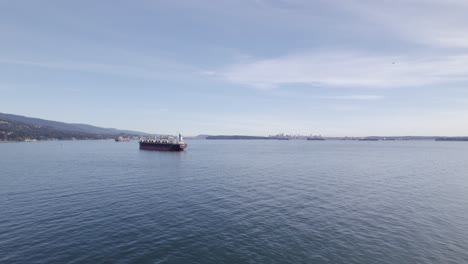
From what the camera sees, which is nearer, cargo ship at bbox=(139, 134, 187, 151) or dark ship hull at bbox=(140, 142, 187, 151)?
cargo ship at bbox=(139, 134, 187, 151)

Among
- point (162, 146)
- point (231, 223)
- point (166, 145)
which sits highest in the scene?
point (166, 145)

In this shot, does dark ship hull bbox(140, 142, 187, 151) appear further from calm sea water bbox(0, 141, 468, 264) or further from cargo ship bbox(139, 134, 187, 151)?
calm sea water bbox(0, 141, 468, 264)

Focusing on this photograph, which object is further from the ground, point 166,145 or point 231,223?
point 166,145

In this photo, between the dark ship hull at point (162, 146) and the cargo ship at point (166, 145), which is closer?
the cargo ship at point (166, 145)

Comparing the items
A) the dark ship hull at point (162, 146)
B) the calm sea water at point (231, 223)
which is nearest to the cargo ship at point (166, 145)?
the dark ship hull at point (162, 146)

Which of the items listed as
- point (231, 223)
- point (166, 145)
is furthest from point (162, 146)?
point (231, 223)

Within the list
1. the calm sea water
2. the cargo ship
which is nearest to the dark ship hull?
the cargo ship

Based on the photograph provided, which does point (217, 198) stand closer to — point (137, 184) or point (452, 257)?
point (137, 184)

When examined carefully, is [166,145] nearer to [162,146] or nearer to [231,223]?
[162,146]

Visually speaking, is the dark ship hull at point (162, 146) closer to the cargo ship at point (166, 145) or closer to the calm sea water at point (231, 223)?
the cargo ship at point (166, 145)
